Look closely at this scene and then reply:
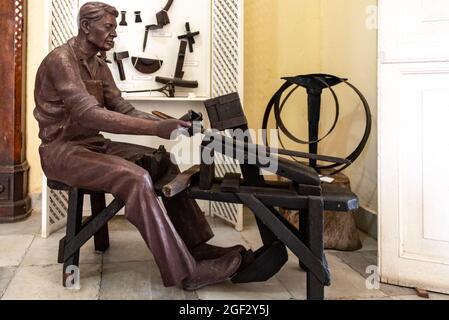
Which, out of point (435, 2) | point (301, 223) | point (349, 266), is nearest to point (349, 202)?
point (301, 223)

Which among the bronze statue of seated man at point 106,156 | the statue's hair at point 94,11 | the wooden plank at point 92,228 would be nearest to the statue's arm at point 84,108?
the bronze statue of seated man at point 106,156

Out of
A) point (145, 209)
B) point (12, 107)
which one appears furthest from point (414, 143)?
point (12, 107)

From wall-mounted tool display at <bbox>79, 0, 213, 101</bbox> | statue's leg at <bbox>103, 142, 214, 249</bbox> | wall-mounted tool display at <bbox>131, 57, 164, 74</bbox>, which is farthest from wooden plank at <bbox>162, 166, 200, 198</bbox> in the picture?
wall-mounted tool display at <bbox>131, 57, 164, 74</bbox>

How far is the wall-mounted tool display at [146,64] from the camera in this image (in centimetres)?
328

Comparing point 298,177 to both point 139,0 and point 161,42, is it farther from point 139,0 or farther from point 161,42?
point 139,0

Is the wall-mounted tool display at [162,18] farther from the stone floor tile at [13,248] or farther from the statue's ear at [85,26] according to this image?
the stone floor tile at [13,248]

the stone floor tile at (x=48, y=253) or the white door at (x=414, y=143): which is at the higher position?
the white door at (x=414, y=143)

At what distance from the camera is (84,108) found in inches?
72.9

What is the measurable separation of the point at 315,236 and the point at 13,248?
6.91ft

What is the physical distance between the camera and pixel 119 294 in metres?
1.95

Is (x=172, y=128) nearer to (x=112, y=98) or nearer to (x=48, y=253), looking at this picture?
(x=112, y=98)

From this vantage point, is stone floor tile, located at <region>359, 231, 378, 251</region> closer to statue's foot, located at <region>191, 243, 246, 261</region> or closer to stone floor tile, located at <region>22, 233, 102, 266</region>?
statue's foot, located at <region>191, 243, 246, 261</region>

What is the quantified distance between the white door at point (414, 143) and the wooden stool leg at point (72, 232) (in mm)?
1698

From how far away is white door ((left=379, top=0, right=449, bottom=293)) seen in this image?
199 cm
